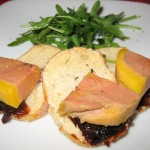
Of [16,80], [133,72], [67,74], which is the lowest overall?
[67,74]

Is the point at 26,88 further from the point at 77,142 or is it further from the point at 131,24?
the point at 131,24

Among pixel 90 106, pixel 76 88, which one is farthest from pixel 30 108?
pixel 90 106

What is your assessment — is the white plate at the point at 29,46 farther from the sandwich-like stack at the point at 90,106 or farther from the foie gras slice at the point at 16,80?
the foie gras slice at the point at 16,80

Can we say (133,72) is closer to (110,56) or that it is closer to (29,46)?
(110,56)

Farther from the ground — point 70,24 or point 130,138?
point 70,24

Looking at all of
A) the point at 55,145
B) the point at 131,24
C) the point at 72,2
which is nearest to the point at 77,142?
the point at 55,145

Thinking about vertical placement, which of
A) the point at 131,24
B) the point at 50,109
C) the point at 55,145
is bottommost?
the point at 55,145

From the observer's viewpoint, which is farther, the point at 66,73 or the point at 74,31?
the point at 74,31

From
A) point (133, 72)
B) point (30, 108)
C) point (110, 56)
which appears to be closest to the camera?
point (133, 72)
